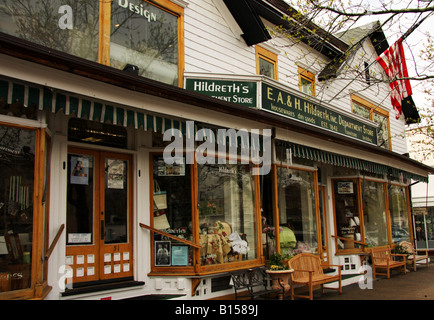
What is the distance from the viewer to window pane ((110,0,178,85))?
7.64 metres

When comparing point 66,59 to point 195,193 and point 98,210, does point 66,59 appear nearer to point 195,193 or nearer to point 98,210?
point 98,210

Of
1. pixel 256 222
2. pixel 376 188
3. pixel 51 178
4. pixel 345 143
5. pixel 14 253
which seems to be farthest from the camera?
pixel 376 188

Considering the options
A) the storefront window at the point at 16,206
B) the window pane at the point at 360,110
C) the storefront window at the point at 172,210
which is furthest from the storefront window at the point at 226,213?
the window pane at the point at 360,110

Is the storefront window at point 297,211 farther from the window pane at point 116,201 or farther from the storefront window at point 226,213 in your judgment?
the window pane at point 116,201

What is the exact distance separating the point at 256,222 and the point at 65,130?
413 centimetres

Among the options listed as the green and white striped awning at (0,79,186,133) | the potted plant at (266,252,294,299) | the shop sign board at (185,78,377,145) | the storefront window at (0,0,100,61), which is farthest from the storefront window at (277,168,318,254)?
the storefront window at (0,0,100,61)

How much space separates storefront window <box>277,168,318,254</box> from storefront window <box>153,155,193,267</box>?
272cm

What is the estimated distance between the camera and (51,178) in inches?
240

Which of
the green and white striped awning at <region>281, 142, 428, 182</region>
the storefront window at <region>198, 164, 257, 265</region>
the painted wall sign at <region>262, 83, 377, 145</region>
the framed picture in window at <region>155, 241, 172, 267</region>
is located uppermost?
the painted wall sign at <region>262, 83, 377, 145</region>

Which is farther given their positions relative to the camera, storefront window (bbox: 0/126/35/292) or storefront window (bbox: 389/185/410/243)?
storefront window (bbox: 389/185/410/243)

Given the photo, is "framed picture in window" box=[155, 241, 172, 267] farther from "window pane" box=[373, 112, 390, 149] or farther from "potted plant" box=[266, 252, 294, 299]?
"window pane" box=[373, 112, 390, 149]

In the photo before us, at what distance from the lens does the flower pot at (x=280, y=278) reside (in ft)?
25.7

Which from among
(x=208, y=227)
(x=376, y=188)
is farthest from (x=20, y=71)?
(x=376, y=188)

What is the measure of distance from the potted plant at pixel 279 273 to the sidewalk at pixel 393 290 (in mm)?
1020
